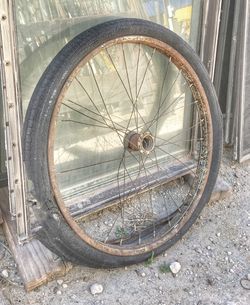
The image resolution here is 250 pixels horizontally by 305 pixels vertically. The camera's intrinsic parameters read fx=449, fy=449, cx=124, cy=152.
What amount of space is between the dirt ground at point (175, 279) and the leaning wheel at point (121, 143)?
98mm

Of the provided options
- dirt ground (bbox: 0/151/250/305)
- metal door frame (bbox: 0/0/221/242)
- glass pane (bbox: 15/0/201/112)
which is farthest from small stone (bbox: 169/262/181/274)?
glass pane (bbox: 15/0/201/112)

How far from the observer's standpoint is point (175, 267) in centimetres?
199

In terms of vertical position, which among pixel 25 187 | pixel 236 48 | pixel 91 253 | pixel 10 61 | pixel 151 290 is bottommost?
pixel 151 290

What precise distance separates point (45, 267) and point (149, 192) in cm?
76

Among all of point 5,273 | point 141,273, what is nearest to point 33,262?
point 5,273

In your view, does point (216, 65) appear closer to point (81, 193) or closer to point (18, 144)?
point (81, 193)

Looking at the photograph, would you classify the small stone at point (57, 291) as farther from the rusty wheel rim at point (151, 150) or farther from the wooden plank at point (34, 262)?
the rusty wheel rim at point (151, 150)

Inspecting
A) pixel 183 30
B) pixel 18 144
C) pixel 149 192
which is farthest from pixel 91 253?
pixel 183 30

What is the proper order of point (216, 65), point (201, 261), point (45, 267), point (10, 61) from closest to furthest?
1. point (10, 61)
2. point (45, 267)
3. point (201, 261)
4. point (216, 65)

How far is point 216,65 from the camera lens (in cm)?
255

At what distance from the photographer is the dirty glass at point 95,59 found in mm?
1733

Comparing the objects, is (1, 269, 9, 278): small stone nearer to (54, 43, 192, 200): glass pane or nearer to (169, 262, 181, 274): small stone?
(54, 43, 192, 200): glass pane

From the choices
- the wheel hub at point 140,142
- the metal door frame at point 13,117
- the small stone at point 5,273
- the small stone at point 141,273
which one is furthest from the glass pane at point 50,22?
the small stone at point 141,273

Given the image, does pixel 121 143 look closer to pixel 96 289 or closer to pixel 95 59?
pixel 95 59
